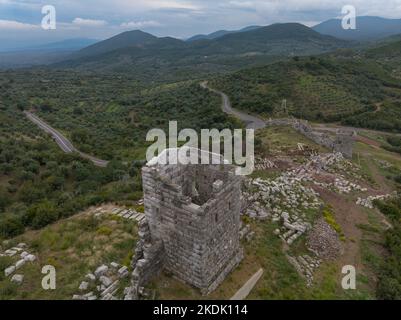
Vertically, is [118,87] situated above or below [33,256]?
above

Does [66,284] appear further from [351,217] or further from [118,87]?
[118,87]

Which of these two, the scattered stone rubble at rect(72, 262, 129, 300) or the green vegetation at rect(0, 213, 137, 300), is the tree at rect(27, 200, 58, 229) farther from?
the scattered stone rubble at rect(72, 262, 129, 300)

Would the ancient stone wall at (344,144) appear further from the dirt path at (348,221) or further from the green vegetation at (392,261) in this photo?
the dirt path at (348,221)

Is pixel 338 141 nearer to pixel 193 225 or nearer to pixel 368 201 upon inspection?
pixel 368 201

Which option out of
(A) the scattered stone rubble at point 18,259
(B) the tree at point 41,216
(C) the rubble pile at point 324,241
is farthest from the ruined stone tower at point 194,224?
(B) the tree at point 41,216

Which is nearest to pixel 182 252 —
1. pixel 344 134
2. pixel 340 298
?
pixel 340 298
